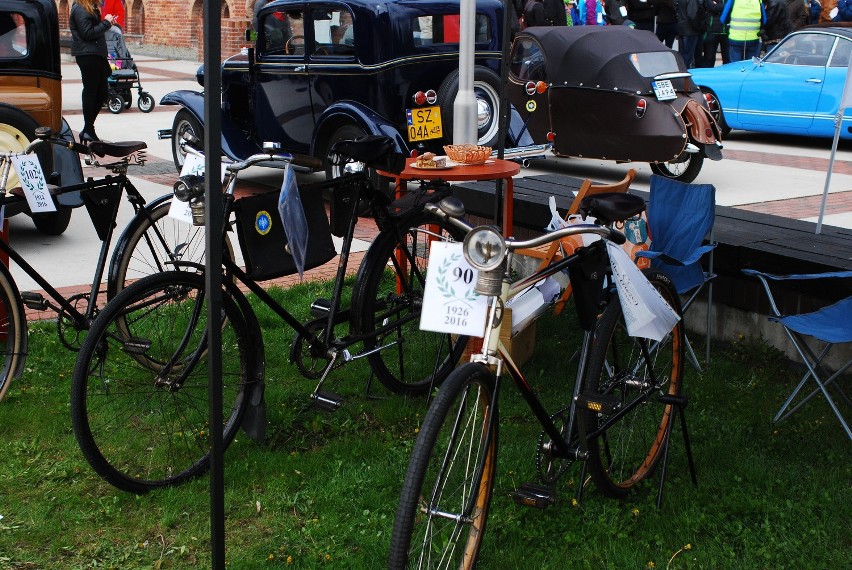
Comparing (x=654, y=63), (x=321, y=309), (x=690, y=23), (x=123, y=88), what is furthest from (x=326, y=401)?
(x=690, y=23)

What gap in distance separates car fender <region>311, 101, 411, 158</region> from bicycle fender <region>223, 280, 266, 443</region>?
500 cm

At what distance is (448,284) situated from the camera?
3.28m

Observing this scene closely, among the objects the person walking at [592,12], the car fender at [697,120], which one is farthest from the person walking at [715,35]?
the car fender at [697,120]

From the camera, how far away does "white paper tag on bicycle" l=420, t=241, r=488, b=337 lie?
10.7 ft

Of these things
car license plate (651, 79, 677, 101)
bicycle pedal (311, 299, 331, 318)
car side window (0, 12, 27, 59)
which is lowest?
bicycle pedal (311, 299, 331, 318)

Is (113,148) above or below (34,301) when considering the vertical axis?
above

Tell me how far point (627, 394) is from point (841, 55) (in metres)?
9.95

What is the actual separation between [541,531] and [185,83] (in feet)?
59.8

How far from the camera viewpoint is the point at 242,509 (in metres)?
4.09

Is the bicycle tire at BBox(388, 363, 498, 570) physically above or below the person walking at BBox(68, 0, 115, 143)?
below

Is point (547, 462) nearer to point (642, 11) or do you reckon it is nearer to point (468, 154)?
point (468, 154)

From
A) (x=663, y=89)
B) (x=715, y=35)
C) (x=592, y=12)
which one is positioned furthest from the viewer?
(x=592, y=12)

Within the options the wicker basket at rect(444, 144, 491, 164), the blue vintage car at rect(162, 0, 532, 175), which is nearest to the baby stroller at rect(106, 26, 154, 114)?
the blue vintage car at rect(162, 0, 532, 175)

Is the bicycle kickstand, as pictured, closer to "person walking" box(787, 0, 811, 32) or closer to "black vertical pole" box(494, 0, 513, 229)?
"black vertical pole" box(494, 0, 513, 229)
